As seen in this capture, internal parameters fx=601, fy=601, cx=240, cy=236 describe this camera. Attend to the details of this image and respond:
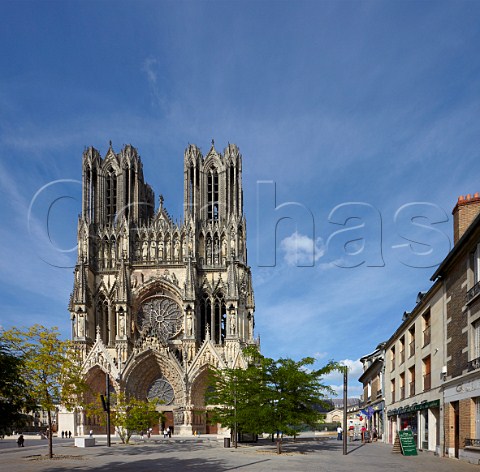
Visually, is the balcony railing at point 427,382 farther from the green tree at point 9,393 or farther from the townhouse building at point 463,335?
the green tree at point 9,393

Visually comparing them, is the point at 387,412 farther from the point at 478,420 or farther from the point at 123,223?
the point at 123,223

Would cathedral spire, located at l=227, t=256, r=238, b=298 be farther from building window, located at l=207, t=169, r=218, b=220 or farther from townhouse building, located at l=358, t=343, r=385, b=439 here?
townhouse building, located at l=358, t=343, r=385, b=439

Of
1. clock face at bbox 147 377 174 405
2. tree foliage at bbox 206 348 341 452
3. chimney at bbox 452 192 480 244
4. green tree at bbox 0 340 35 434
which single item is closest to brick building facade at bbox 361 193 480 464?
chimney at bbox 452 192 480 244

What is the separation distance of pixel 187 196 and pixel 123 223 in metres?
7.59

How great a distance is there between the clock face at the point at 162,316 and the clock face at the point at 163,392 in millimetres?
4367

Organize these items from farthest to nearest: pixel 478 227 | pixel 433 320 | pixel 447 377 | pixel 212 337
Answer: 1. pixel 212 337
2. pixel 433 320
3. pixel 447 377
4. pixel 478 227

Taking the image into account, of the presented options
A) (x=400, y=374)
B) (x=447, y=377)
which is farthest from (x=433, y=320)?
(x=400, y=374)

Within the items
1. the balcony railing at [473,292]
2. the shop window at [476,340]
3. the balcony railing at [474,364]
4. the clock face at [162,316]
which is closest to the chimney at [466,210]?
the balcony railing at [473,292]

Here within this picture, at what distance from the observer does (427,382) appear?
29.3 metres

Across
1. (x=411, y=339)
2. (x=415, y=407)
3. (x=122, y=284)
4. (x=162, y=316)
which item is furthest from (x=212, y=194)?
(x=415, y=407)

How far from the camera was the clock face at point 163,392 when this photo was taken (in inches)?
2400

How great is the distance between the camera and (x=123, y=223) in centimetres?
6388

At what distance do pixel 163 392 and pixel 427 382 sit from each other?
37.0m

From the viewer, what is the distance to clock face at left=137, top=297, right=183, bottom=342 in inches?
2468
